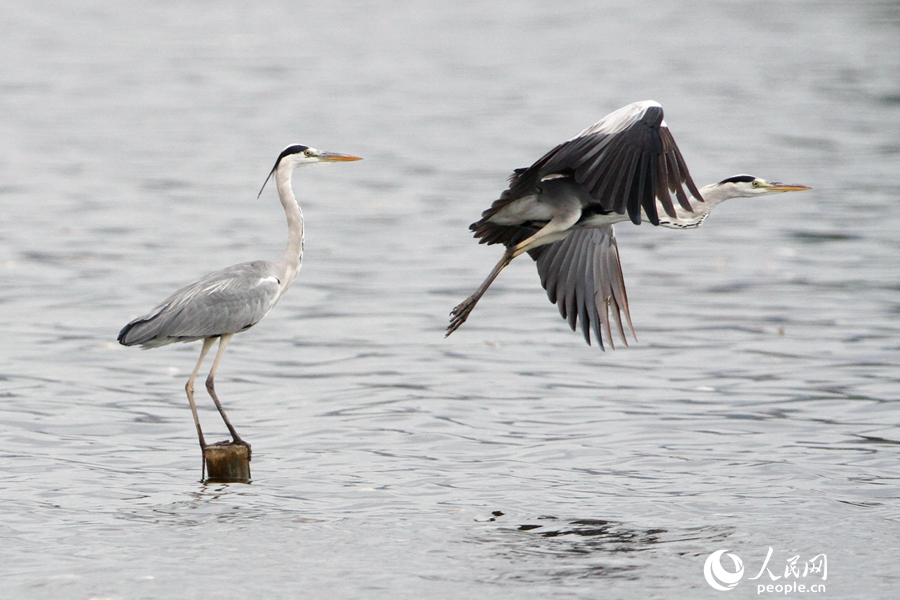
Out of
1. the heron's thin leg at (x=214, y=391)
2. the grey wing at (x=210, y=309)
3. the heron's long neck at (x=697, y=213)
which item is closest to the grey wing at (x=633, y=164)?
the heron's long neck at (x=697, y=213)

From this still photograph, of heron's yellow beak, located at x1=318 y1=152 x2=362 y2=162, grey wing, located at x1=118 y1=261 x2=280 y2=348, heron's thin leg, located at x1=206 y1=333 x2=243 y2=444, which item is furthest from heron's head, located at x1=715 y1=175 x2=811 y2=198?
heron's thin leg, located at x1=206 y1=333 x2=243 y2=444

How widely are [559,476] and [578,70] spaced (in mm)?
23252

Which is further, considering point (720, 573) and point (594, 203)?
point (594, 203)

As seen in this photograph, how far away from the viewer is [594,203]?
31.5 ft

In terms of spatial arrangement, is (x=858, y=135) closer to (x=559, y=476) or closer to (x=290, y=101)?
(x=290, y=101)

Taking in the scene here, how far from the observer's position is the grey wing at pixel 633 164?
828 cm

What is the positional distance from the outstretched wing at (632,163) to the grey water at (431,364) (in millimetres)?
1889

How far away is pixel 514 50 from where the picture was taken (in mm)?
34438

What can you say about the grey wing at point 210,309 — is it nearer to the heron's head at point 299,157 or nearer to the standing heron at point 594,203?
the heron's head at point 299,157

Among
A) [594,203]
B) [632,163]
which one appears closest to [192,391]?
[594,203]

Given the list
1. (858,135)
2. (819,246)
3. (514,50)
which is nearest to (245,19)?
(514,50)
